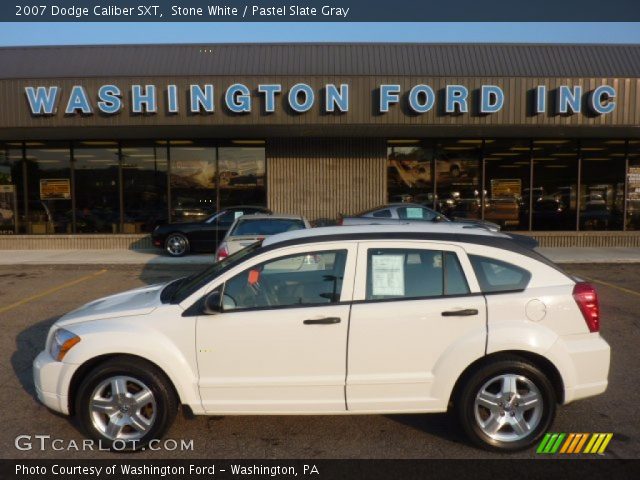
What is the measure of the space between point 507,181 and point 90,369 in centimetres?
1516

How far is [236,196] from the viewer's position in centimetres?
1683

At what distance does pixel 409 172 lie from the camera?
55.1 ft

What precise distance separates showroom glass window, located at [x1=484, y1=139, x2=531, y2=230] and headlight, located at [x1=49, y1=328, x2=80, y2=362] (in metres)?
14.8

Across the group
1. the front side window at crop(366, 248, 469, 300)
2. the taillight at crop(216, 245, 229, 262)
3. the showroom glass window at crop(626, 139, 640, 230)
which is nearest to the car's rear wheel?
the taillight at crop(216, 245, 229, 262)

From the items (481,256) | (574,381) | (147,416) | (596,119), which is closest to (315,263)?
(481,256)

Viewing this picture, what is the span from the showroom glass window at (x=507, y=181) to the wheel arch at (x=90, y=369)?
1460cm

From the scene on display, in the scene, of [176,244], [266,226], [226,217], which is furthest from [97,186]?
[266,226]

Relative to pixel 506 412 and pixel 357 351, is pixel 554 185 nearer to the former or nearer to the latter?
pixel 506 412

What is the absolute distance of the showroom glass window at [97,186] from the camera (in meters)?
16.8

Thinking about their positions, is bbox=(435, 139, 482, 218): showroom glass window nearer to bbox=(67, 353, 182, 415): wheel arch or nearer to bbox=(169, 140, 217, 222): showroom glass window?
bbox=(169, 140, 217, 222): showroom glass window

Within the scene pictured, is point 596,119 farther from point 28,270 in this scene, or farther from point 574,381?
point 28,270

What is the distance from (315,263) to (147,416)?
164 centimetres

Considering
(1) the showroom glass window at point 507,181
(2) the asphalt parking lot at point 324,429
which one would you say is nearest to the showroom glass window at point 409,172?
(1) the showroom glass window at point 507,181

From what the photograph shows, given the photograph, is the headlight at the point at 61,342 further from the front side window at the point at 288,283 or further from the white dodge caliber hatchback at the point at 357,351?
the front side window at the point at 288,283
